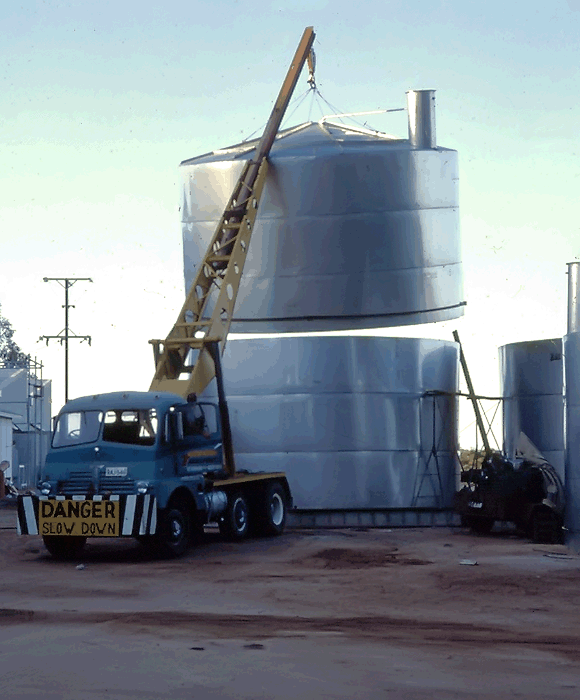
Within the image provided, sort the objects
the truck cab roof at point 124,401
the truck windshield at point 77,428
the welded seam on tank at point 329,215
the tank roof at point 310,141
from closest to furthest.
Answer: the truck windshield at point 77,428 → the truck cab roof at point 124,401 → the welded seam on tank at point 329,215 → the tank roof at point 310,141

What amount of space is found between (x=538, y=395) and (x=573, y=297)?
628 centimetres

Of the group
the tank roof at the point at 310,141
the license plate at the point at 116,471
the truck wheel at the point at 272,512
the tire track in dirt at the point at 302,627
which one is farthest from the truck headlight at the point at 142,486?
the tank roof at the point at 310,141

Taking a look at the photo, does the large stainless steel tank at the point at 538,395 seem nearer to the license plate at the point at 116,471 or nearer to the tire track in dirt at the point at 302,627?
the license plate at the point at 116,471

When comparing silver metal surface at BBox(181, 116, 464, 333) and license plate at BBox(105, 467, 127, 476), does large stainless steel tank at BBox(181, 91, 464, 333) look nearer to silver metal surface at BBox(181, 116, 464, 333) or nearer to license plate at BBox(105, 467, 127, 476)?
silver metal surface at BBox(181, 116, 464, 333)

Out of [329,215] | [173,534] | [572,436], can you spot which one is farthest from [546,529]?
[329,215]

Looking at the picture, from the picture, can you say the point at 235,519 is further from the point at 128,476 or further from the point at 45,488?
the point at 45,488

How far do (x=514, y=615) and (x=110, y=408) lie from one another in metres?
10.4

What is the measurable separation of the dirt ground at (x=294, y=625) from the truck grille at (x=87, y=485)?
121cm

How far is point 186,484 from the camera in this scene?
2248 cm

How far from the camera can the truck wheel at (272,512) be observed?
2594 cm

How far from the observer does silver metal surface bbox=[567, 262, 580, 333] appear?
2733 cm

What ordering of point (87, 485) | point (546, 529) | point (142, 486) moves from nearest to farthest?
point (142, 486) → point (87, 485) → point (546, 529)

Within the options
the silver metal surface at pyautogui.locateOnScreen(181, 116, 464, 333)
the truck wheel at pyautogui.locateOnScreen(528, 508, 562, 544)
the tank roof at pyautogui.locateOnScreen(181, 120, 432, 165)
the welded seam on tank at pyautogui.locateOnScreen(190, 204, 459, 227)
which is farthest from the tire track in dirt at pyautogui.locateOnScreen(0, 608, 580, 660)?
the tank roof at pyautogui.locateOnScreen(181, 120, 432, 165)

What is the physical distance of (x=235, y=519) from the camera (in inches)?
976
